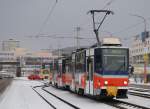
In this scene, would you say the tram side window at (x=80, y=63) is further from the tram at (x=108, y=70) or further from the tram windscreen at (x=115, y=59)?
the tram windscreen at (x=115, y=59)

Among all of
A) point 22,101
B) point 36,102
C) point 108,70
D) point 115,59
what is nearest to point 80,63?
point 36,102

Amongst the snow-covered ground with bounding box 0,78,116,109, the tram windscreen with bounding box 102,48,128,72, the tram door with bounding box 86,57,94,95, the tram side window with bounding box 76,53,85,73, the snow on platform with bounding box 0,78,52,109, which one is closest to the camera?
the snow-covered ground with bounding box 0,78,116,109

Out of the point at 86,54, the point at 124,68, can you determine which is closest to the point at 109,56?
the point at 124,68

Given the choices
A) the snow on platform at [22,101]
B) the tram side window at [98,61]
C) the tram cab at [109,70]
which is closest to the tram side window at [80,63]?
the snow on platform at [22,101]

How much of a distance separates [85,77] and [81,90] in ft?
9.99

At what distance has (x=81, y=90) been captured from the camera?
32656 mm

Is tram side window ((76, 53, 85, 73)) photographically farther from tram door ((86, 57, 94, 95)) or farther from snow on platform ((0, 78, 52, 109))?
snow on platform ((0, 78, 52, 109))

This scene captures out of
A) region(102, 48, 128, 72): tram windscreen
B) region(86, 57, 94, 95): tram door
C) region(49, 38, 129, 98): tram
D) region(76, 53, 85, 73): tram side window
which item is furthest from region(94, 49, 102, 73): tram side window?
region(76, 53, 85, 73): tram side window

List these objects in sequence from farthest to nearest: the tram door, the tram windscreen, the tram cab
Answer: the tram door → the tram windscreen → the tram cab

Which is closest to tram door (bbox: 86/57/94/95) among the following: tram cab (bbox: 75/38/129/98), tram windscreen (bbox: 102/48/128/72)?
tram cab (bbox: 75/38/129/98)

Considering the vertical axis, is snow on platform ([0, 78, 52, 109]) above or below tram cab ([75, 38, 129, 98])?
below

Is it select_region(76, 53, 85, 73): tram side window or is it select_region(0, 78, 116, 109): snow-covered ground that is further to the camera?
select_region(76, 53, 85, 73): tram side window

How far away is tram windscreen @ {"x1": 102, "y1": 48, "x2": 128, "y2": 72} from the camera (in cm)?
2658

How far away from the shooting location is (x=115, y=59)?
2667cm
